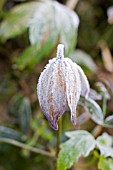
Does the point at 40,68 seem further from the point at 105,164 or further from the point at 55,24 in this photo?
the point at 105,164

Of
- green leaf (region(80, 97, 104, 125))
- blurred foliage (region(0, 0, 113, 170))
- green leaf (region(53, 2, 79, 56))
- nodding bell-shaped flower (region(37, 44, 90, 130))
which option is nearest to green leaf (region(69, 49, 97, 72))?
blurred foliage (region(0, 0, 113, 170))

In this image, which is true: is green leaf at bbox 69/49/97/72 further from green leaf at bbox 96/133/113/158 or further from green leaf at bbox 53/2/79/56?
green leaf at bbox 96/133/113/158

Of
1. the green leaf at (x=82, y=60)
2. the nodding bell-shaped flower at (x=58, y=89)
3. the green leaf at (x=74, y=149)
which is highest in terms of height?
the nodding bell-shaped flower at (x=58, y=89)

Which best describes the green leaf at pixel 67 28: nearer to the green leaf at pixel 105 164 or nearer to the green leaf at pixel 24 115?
the green leaf at pixel 24 115

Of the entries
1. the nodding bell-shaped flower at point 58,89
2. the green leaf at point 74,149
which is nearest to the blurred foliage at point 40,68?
the green leaf at point 74,149

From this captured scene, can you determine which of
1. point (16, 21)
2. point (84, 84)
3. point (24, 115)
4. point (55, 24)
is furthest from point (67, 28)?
point (84, 84)

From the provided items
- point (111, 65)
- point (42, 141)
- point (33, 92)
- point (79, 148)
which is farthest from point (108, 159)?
point (111, 65)

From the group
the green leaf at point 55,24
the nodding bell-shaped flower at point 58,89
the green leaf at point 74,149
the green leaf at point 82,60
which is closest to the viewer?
the nodding bell-shaped flower at point 58,89

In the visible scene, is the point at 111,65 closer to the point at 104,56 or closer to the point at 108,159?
the point at 104,56

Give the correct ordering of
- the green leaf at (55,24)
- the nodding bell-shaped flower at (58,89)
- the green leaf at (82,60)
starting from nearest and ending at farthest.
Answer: the nodding bell-shaped flower at (58,89) → the green leaf at (55,24) → the green leaf at (82,60)
